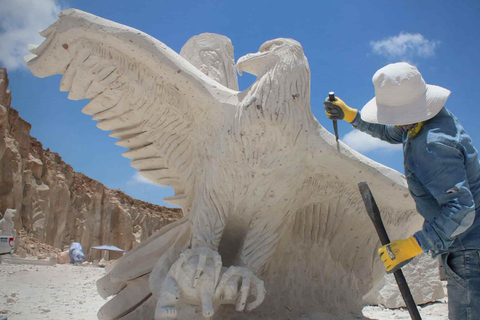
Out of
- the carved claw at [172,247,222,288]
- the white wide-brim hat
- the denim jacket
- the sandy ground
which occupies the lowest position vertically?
the sandy ground

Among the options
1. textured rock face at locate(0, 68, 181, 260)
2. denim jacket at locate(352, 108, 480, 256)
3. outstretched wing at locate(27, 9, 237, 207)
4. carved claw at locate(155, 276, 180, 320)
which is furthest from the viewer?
textured rock face at locate(0, 68, 181, 260)

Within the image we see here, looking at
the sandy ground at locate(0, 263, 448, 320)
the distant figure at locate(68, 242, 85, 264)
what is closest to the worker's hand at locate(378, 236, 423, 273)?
the sandy ground at locate(0, 263, 448, 320)

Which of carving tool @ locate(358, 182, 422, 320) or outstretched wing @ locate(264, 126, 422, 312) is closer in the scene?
carving tool @ locate(358, 182, 422, 320)

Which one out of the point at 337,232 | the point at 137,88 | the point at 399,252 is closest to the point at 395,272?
the point at 399,252

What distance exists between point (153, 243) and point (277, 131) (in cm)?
131

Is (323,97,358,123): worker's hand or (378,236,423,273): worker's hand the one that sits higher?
(323,97,358,123): worker's hand

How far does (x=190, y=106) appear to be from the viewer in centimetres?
253

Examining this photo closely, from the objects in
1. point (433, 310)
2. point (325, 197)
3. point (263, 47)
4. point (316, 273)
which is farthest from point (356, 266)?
point (263, 47)

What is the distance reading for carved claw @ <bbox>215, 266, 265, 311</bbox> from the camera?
2.00 meters

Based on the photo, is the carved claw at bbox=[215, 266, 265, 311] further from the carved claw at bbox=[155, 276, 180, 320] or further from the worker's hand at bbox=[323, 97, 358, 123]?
the worker's hand at bbox=[323, 97, 358, 123]

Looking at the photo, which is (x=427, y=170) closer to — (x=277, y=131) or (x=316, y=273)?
(x=277, y=131)

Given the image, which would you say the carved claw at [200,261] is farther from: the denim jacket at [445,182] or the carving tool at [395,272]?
the denim jacket at [445,182]

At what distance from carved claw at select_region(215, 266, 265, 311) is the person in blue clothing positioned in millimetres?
772

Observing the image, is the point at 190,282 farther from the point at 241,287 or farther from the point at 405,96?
the point at 405,96
